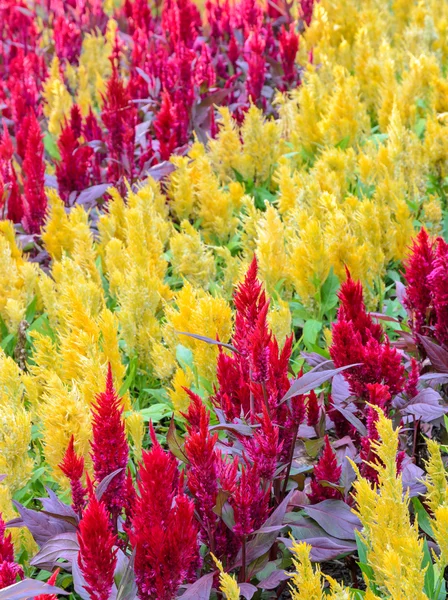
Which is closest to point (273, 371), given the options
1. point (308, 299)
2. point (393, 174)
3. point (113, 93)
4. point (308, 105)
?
point (308, 299)

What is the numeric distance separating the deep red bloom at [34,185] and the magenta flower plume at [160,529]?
236 centimetres

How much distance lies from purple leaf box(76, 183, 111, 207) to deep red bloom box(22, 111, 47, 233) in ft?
0.88

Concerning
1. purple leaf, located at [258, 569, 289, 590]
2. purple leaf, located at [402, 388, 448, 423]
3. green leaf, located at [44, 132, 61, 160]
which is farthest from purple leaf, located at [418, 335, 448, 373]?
green leaf, located at [44, 132, 61, 160]

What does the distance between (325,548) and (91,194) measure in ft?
8.43

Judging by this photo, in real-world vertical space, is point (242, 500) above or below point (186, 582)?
above

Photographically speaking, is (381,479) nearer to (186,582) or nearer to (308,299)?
(186,582)

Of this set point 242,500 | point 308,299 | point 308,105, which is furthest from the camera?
point 308,105

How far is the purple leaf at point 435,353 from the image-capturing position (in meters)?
2.12

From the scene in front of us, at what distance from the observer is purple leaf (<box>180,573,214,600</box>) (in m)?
1.61

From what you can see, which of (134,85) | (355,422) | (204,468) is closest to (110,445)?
(204,468)

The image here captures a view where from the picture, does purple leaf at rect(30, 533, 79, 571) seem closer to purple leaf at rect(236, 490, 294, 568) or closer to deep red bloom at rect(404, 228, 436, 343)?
purple leaf at rect(236, 490, 294, 568)

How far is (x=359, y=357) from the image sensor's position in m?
1.88

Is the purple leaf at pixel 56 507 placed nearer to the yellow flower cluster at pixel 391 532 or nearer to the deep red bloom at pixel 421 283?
the yellow flower cluster at pixel 391 532

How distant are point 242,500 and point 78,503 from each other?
0.38 m
